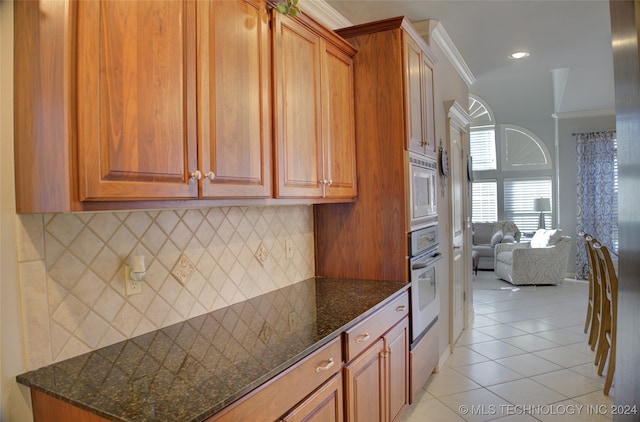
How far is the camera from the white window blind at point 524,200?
26.7 ft

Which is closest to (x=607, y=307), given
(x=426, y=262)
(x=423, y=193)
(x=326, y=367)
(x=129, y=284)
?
(x=426, y=262)

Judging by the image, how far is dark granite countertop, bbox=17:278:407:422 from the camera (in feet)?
3.45

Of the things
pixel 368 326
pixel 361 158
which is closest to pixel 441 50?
pixel 361 158

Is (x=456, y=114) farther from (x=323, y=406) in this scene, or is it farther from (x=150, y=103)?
(x=150, y=103)

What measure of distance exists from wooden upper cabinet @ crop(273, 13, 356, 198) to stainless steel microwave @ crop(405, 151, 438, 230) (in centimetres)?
37

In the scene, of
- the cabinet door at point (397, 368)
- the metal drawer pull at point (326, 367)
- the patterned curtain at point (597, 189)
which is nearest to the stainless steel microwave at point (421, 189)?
the cabinet door at point (397, 368)

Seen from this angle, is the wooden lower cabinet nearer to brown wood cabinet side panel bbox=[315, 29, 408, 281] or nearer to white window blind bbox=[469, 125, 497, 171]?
brown wood cabinet side panel bbox=[315, 29, 408, 281]

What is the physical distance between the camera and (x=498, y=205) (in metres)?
8.52

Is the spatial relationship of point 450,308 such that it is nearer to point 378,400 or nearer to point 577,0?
point 378,400

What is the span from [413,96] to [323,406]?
6.43 ft

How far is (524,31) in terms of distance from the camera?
3.52 metres

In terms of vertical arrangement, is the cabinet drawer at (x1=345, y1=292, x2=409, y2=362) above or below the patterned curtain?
below

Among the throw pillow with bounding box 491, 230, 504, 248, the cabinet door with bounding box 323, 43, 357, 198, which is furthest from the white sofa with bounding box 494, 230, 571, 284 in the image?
the cabinet door with bounding box 323, 43, 357, 198

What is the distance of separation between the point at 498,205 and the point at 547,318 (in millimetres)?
4143
